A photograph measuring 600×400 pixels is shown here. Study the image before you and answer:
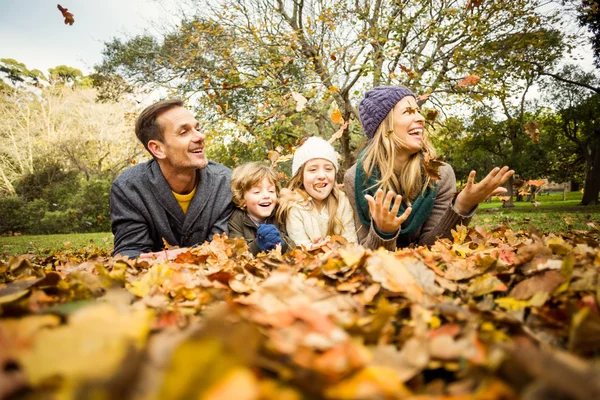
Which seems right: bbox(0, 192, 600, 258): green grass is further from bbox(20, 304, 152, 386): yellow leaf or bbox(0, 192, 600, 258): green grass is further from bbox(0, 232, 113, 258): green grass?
bbox(20, 304, 152, 386): yellow leaf

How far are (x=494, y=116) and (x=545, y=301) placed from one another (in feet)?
66.5

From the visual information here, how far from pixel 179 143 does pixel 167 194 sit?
0.49 meters

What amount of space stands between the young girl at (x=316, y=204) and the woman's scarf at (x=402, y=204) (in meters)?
0.31

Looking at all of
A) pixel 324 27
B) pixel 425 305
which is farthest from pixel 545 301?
pixel 324 27

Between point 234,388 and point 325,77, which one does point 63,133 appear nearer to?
point 325,77

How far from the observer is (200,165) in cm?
326

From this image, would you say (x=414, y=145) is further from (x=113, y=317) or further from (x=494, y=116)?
(x=494, y=116)

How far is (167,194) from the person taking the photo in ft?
10.7

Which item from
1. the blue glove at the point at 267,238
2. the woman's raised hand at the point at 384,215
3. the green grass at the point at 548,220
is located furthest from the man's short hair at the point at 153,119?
the green grass at the point at 548,220

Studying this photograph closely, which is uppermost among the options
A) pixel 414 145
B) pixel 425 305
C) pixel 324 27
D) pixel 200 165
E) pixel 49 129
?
pixel 324 27

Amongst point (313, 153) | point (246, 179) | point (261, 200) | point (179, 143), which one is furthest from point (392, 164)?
point (179, 143)

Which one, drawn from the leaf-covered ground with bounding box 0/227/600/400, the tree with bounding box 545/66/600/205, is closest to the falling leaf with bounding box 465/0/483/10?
the leaf-covered ground with bounding box 0/227/600/400

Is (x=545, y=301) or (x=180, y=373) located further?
(x=545, y=301)

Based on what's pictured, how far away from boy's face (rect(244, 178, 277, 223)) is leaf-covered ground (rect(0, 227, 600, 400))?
7.84ft
